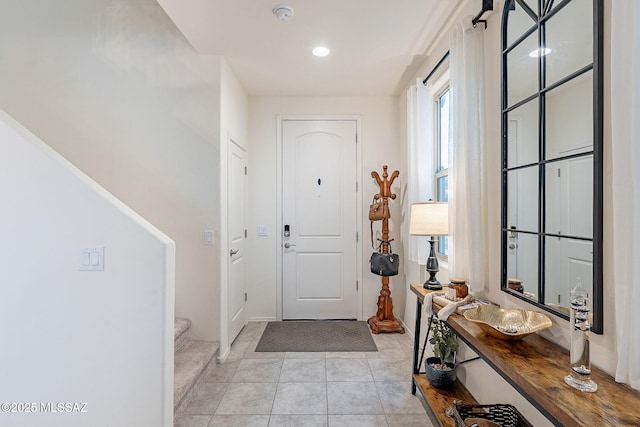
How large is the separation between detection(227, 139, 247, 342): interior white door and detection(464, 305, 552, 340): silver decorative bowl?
228 centimetres

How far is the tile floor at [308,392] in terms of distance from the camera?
216 cm

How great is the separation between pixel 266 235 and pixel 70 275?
7.84ft

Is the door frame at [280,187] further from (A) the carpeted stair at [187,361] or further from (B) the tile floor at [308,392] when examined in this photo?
(A) the carpeted stair at [187,361]

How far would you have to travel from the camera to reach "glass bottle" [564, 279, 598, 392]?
1.04 meters

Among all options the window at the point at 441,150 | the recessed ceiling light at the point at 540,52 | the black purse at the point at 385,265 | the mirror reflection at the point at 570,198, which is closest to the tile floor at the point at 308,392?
the black purse at the point at 385,265

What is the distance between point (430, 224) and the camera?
7.67 feet

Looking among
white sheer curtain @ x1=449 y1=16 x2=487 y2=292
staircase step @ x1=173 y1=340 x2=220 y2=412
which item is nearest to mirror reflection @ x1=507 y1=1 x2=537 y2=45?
white sheer curtain @ x1=449 y1=16 x2=487 y2=292

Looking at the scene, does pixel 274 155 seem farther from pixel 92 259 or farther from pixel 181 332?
pixel 92 259

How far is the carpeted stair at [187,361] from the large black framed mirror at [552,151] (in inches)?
82.8

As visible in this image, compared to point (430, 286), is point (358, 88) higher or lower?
higher

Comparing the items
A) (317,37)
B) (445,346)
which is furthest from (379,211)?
(317,37)

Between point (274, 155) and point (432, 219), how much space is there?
2.30 m

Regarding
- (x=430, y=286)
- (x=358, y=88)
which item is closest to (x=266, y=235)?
(x=358, y=88)

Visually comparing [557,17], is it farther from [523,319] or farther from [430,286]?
[430,286]
